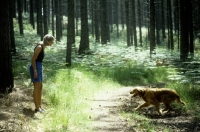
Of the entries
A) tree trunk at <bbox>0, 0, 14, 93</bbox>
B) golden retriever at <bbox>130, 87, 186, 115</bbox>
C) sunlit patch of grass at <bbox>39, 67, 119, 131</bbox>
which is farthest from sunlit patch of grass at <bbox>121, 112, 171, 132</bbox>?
tree trunk at <bbox>0, 0, 14, 93</bbox>

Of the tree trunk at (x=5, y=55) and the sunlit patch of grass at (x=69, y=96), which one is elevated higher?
the tree trunk at (x=5, y=55)

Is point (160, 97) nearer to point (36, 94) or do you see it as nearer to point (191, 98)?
point (191, 98)

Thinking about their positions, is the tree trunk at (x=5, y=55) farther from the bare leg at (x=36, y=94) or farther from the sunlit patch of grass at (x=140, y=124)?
the sunlit patch of grass at (x=140, y=124)

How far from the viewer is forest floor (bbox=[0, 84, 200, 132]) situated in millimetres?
5355

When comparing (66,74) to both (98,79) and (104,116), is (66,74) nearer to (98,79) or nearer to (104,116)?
(98,79)

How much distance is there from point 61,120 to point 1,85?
2.19 metres

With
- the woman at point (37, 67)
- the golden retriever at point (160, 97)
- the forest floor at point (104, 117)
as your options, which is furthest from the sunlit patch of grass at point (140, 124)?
the woman at point (37, 67)

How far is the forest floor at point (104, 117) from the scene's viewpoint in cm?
536

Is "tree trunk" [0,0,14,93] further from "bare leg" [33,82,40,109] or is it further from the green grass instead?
the green grass

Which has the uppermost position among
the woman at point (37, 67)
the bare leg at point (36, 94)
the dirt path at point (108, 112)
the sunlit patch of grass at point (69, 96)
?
the woman at point (37, 67)

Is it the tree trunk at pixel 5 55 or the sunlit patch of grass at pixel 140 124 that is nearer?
the sunlit patch of grass at pixel 140 124

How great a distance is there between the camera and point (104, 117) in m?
6.93

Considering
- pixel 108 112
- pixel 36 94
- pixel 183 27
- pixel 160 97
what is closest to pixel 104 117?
pixel 108 112

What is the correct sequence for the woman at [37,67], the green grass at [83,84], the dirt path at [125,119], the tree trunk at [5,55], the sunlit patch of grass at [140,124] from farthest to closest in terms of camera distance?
1. the tree trunk at [5,55]
2. the woman at [37,67]
3. the green grass at [83,84]
4. the dirt path at [125,119]
5. the sunlit patch of grass at [140,124]
